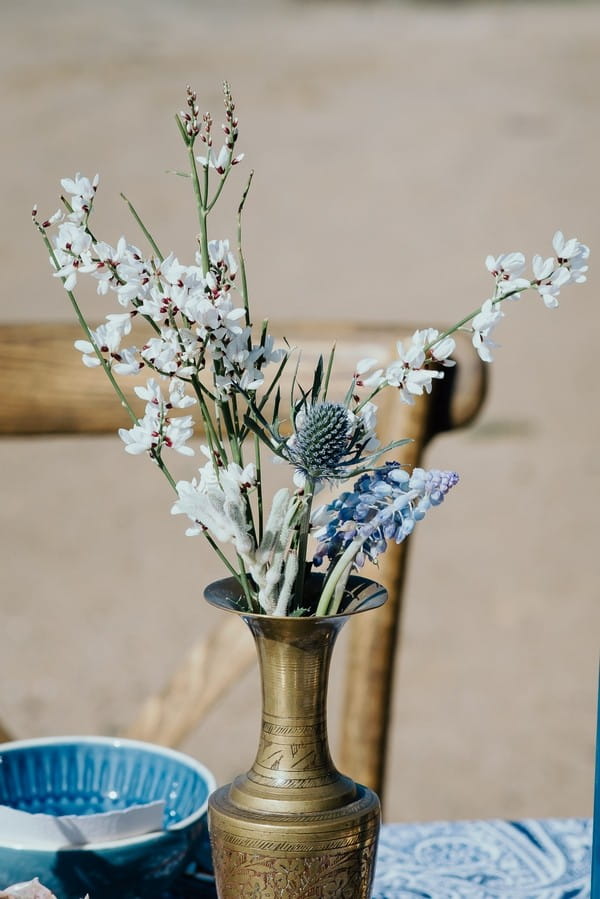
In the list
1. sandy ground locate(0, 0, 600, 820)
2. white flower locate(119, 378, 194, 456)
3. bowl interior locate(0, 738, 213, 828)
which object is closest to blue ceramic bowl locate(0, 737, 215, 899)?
bowl interior locate(0, 738, 213, 828)

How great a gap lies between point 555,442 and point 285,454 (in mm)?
4491

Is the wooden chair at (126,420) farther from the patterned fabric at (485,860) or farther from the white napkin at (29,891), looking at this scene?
the white napkin at (29,891)

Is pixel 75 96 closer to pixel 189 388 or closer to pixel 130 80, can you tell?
pixel 130 80

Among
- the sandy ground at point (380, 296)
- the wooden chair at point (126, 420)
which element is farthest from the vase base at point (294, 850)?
the sandy ground at point (380, 296)

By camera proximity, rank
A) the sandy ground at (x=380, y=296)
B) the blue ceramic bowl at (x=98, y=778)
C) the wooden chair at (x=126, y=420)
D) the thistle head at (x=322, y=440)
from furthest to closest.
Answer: the sandy ground at (x=380, y=296)
the wooden chair at (x=126, y=420)
the blue ceramic bowl at (x=98, y=778)
the thistle head at (x=322, y=440)

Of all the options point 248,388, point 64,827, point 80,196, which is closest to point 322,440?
→ point 248,388

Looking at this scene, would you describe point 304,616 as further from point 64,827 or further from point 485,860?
point 485,860

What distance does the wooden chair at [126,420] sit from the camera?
1.06m

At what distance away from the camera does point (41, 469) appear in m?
4.76

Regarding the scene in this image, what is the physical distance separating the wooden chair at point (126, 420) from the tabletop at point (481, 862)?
28 centimetres

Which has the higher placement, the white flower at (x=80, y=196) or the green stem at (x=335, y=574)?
the white flower at (x=80, y=196)

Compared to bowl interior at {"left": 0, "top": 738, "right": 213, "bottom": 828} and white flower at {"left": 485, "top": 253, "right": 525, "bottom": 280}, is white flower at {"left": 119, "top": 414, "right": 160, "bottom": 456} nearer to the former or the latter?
white flower at {"left": 485, "top": 253, "right": 525, "bottom": 280}

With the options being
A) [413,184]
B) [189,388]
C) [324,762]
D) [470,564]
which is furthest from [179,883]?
[413,184]

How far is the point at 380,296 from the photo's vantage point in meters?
6.47
